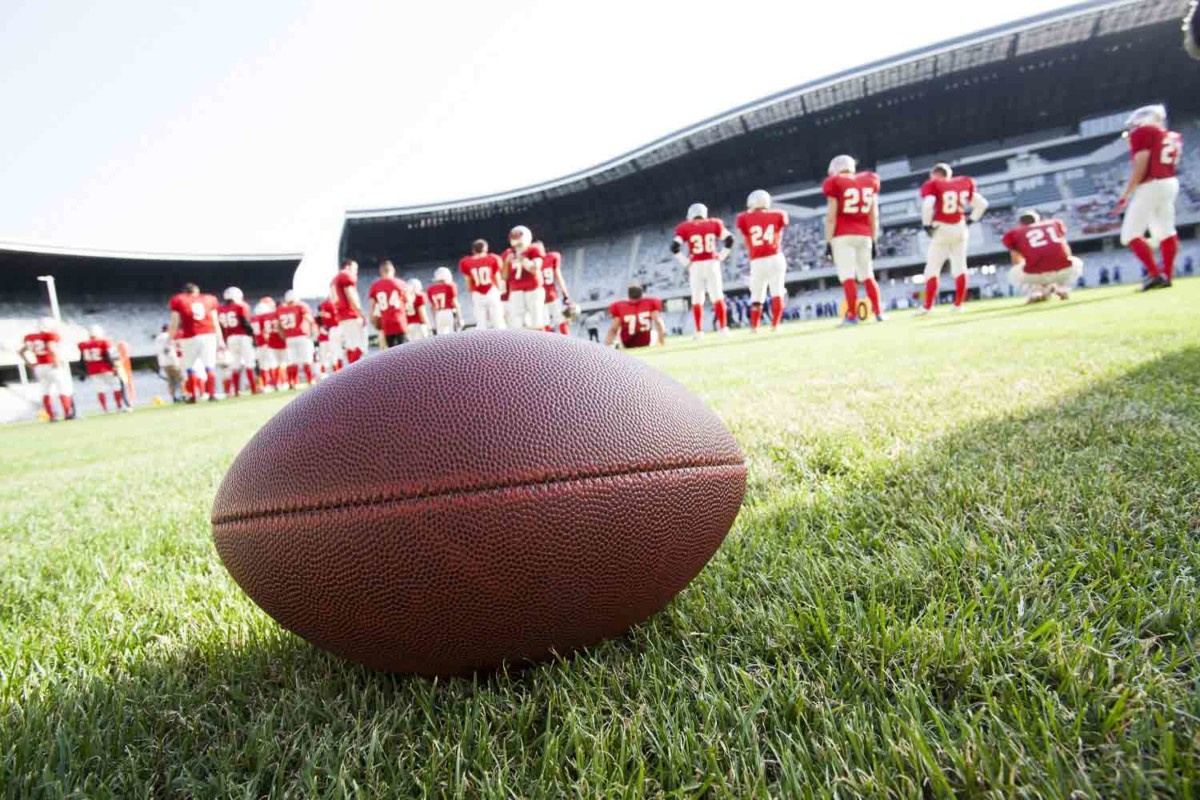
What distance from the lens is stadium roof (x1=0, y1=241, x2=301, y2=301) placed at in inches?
991

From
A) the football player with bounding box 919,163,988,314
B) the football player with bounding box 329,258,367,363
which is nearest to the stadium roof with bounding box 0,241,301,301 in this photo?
the football player with bounding box 329,258,367,363

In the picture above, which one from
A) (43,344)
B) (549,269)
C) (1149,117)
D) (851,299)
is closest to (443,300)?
(549,269)

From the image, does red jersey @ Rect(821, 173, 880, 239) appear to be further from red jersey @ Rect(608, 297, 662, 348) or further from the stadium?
the stadium

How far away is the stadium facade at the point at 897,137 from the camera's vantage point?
2342 cm

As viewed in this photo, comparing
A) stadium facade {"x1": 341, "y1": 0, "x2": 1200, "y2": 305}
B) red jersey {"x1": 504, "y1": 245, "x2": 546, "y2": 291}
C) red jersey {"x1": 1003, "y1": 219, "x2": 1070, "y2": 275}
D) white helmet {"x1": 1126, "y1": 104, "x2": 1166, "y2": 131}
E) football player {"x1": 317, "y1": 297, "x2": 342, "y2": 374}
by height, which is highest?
stadium facade {"x1": 341, "y1": 0, "x2": 1200, "y2": 305}

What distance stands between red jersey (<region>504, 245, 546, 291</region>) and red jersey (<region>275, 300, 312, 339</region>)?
466cm

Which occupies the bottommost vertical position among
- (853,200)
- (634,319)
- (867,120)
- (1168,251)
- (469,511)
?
(634,319)

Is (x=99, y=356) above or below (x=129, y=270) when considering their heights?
below

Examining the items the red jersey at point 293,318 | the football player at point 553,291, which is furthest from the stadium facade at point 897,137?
the red jersey at point 293,318

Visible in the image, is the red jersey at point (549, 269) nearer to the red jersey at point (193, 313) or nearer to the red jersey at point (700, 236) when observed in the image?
the red jersey at point (700, 236)

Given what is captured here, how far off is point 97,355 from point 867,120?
28340 millimetres

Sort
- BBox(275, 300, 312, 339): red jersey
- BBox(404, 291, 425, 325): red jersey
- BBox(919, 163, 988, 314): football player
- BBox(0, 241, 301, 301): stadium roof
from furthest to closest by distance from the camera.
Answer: BBox(0, 241, 301, 301): stadium roof → BBox(275, 300, 312, 339): red jersey → BBox(404, 291, 425, 325): red jersey → BBox(919, 163, 988, 314): football player

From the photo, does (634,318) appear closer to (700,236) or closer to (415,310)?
(700,236)

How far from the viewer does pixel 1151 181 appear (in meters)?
7.90
